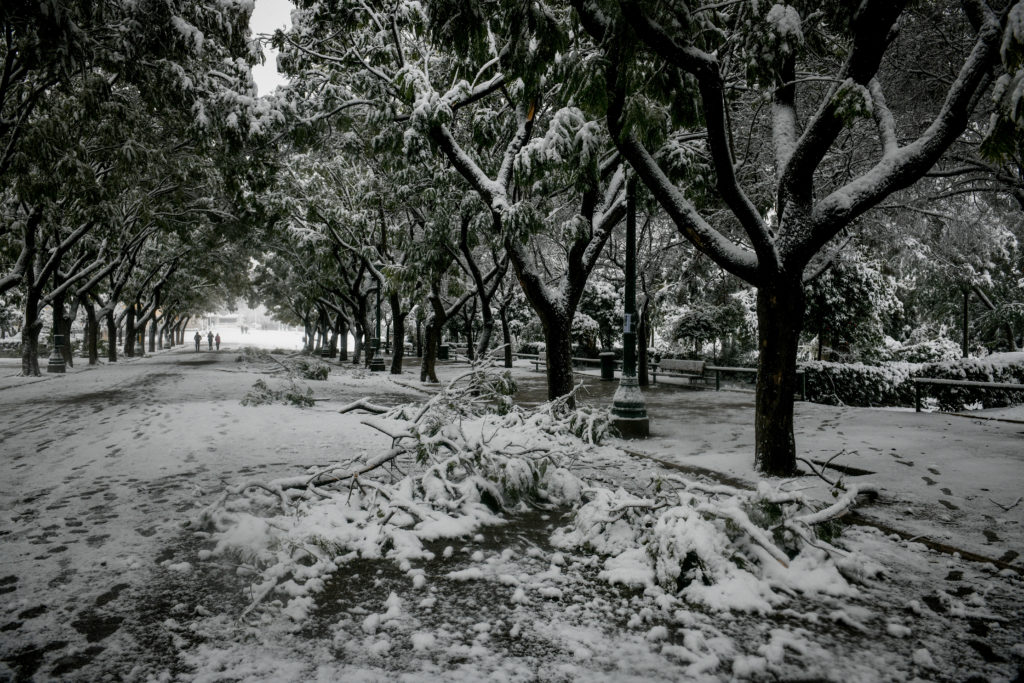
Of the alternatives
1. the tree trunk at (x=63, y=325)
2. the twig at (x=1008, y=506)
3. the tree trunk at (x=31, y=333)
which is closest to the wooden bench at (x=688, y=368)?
the twig at (x=1008, y=506)

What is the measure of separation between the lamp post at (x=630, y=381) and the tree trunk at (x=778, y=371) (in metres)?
2.63

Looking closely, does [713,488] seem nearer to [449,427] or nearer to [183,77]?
[449,427]

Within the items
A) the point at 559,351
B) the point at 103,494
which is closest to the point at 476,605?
the point at 103,494

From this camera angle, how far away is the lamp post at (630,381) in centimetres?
884

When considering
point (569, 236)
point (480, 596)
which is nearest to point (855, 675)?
point (480, 596)

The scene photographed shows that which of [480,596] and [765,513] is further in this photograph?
[765,513]

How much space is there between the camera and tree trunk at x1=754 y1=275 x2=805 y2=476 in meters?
6.09

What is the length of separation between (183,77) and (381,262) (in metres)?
9.75

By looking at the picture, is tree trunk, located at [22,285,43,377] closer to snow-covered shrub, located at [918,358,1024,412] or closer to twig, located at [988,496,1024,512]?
twig, located at [988,496,1024,512]

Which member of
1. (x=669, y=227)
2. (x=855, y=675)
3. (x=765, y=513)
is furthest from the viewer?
(x=669, y=227)

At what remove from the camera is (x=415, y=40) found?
11.0 m

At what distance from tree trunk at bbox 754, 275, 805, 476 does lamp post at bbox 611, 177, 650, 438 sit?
2.63 meters

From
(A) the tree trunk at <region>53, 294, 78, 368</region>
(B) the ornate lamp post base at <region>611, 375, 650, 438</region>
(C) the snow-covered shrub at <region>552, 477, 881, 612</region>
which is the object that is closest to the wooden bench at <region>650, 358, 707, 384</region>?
(B) the ornate lamp post base at <region>611, 375, 650, 438</region>

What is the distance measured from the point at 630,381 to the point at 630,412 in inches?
20.5
